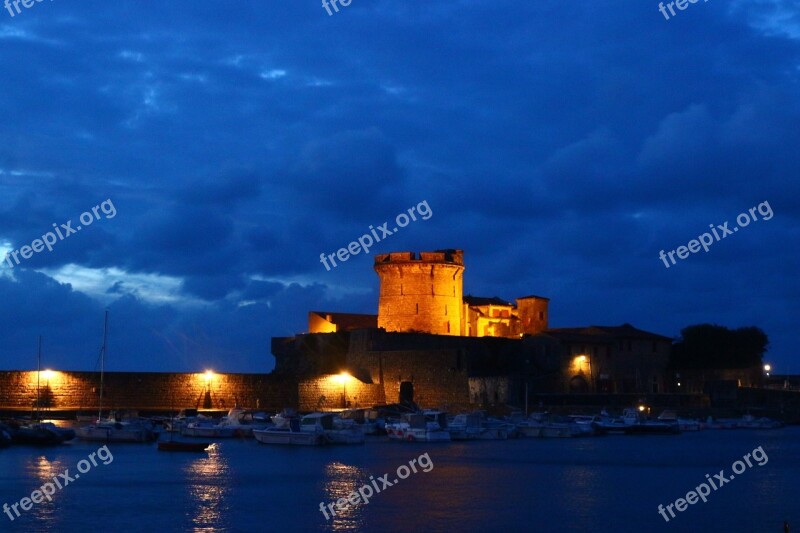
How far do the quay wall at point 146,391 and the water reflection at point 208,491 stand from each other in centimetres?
957

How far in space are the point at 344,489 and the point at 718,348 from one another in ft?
128

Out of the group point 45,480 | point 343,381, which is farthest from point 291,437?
point 45,480

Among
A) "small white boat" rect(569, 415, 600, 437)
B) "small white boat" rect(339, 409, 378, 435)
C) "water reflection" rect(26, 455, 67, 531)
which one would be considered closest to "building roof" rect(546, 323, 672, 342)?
"small white boat" rect(569, 415, 600, 437)

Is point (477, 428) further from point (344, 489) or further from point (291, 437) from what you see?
point (344, 489)

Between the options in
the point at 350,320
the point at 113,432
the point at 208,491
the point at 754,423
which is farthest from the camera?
the point at 350,320

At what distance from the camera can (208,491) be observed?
21734mm

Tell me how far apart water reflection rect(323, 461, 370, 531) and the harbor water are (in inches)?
1.6

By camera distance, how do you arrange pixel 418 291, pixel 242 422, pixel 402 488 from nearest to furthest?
pixel 402 488
pixel 242 422
pixel 418 291

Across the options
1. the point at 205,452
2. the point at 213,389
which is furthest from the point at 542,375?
the point at 205,452

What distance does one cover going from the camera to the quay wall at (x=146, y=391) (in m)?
37.2

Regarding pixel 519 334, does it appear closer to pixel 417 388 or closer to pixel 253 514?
pixel 417 388

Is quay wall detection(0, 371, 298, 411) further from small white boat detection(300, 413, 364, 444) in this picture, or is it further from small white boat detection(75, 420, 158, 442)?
small white boat detection(300, 413, 364, 444)

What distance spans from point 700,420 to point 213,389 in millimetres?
20090

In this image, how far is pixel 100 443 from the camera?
111ft
